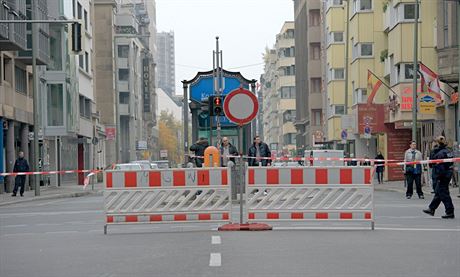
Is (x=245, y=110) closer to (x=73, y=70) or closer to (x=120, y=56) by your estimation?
(x=73, y=70)

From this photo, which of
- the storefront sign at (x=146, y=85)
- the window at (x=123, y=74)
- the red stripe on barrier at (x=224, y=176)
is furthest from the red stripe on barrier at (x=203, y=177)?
the storefront sign at (x=146, y=85)

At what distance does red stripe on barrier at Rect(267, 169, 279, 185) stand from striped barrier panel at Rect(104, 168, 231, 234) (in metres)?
0.67

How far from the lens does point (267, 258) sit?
12.7 meters

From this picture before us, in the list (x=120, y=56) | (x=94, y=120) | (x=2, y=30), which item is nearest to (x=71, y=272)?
(x=2, y=30)

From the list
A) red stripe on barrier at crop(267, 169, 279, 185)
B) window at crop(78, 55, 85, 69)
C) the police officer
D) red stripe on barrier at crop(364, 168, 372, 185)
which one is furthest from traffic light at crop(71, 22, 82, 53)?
window at crop(78, 55, 85, 69)

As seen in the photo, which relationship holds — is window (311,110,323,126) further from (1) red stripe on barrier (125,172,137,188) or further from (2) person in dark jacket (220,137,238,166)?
(1) red stripe on barrier (125,172,137,188)

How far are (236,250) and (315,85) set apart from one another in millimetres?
90642

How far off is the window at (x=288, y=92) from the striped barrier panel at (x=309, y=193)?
125 metres

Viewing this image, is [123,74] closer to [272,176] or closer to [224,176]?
[224,176]

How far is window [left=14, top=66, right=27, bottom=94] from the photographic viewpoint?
54562 mm

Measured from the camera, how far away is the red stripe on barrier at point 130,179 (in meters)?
18.3

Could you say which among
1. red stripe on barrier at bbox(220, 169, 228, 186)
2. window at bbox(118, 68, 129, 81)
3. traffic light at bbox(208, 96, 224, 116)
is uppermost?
window at bbox(118, 68, 129, 81)

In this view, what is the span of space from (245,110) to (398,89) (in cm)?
3784

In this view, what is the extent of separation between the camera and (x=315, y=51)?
339 ft
